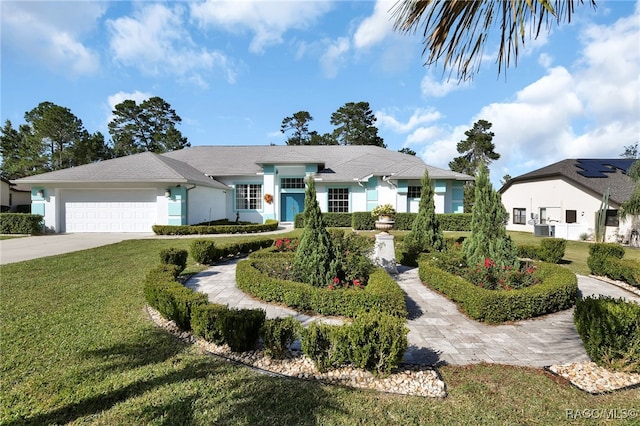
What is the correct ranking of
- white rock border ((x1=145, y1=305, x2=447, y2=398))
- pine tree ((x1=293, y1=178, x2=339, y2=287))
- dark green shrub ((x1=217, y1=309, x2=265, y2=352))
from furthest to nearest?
pine tree ((x1=293, y1=178, x2=339, y2=287)), dark green shrub ((x1=217, y1=309, x2=265, y2=352)), white rock border ((x1=145, y1=305, x2=447, y2=398))

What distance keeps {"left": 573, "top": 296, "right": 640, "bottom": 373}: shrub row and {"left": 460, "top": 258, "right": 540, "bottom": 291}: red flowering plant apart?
7.11 feet

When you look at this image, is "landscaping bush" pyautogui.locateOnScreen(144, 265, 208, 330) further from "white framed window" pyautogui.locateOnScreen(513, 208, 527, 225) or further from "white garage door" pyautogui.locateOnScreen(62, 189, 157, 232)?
"white framed window" pyautogui.locateOnScreen(513, 208, 527, 225)

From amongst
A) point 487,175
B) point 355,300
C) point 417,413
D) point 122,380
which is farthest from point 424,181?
point 122,380

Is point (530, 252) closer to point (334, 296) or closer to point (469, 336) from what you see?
point (469, 336)

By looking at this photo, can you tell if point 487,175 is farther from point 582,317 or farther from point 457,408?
point 457,408

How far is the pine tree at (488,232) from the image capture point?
636 cm

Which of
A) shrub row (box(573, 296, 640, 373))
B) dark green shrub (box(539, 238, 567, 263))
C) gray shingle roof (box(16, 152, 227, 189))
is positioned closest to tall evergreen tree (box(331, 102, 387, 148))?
gray shingle roof (box(16, 152, 227, 189))

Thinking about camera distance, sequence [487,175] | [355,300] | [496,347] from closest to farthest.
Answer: [496,347] → [355,300] → [487,175]

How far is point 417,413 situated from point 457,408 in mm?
383

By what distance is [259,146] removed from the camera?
27.4 meters

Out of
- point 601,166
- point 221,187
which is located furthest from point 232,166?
point 601,166

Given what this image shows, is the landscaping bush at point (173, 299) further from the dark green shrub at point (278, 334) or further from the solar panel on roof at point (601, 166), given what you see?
the solar panel on roof at point (601, 166)

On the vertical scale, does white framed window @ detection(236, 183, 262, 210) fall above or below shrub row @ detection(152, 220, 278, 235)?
above

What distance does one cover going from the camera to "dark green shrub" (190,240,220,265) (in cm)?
891
